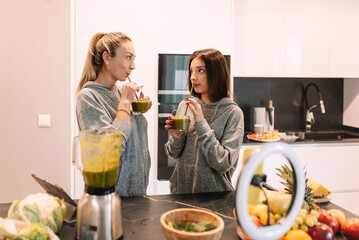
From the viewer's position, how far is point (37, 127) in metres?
3.05

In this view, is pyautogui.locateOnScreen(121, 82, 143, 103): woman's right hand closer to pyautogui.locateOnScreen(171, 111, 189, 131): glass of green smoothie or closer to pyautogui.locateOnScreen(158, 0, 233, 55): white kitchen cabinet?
pyautogui.locateOnScreen(171, 111, 189, 131): glass of green smoothie

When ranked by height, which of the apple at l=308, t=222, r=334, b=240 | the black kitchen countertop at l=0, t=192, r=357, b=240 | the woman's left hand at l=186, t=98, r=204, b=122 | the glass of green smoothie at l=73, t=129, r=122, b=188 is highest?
the woman's left hand at l=186, t=98, r=204, b=122

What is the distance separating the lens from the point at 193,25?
132 inches

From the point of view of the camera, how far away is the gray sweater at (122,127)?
5.78 feet

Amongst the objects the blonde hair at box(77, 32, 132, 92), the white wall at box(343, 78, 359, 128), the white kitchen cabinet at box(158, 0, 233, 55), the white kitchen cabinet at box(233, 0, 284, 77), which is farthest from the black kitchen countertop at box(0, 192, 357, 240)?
the white wall at box(343, 78, 359, 128)

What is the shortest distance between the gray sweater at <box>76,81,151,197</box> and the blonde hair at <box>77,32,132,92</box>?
0.09 m

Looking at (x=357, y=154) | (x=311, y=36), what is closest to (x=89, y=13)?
(x=311, y=36)

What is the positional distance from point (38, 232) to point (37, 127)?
2.13m

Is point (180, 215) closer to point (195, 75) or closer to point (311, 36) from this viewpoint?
point (195, 75)

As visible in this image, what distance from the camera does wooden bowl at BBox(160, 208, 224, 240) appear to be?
108cm

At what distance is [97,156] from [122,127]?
0.60 metres

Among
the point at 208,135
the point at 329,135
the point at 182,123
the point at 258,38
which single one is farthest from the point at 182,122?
the point at 329,135

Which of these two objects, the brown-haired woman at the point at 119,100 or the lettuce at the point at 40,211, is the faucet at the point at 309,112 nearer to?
the brown-haired woman at the point at 119,100

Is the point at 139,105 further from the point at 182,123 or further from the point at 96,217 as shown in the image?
the point at 96,217
